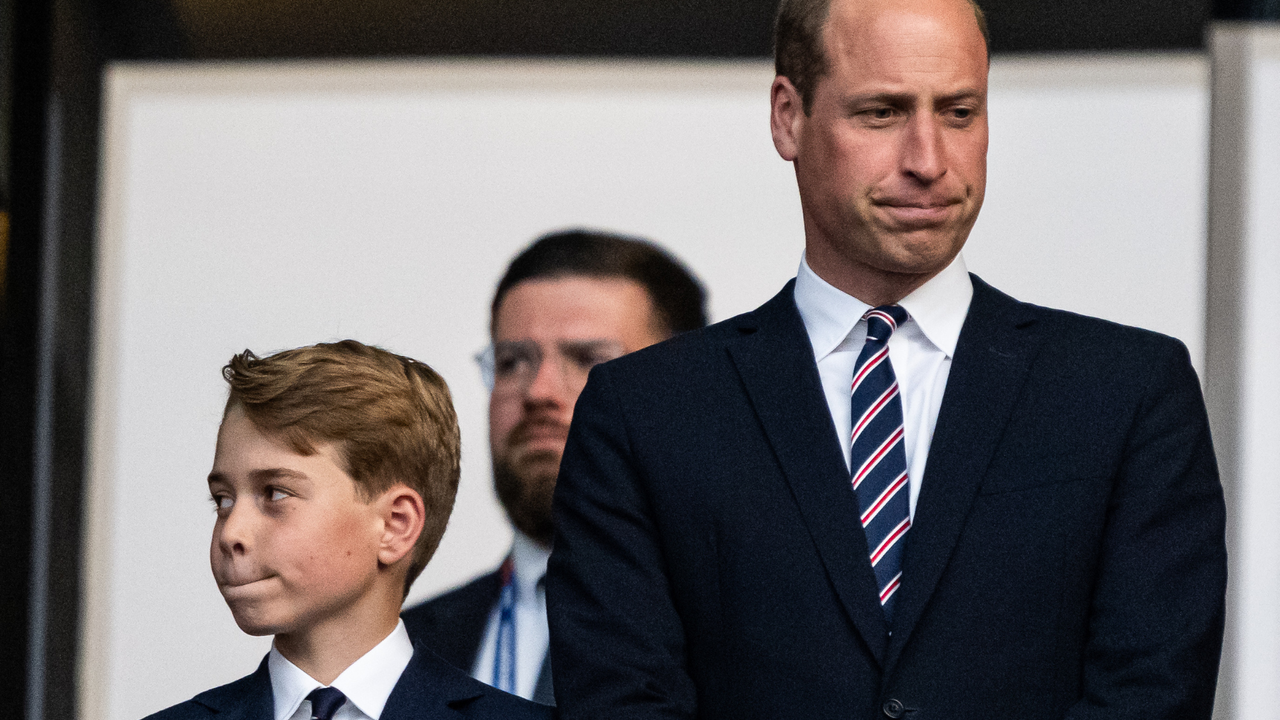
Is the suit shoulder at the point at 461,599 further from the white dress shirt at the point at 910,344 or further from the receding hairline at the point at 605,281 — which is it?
the white dress shirt at the point at 910,344

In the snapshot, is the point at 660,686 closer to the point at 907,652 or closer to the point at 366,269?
the point at 907,652

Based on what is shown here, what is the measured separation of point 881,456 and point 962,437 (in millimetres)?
105

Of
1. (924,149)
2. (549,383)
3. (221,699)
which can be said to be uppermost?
(924,149)

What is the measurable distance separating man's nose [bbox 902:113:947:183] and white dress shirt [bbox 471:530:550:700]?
148 cm

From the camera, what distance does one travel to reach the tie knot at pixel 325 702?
6.93ft

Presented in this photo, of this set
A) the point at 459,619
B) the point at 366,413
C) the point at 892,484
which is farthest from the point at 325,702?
the point at 459,619

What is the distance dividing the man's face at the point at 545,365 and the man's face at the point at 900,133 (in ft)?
3.99

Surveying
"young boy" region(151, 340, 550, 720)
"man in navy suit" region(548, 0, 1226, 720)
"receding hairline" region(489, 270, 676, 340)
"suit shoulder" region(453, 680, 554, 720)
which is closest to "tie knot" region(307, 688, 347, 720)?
"young boy" region(151, 340, 550, 720)

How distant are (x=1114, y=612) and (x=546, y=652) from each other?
5.15ft

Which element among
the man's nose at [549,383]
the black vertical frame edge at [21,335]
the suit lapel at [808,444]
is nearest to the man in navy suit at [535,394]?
the man's nose at [549,383]

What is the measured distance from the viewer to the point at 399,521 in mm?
2252

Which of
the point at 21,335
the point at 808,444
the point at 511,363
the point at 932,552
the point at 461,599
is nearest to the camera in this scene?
the point at 932,552

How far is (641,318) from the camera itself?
10.9ft

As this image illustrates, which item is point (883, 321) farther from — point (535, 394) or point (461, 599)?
point (461, 599)
